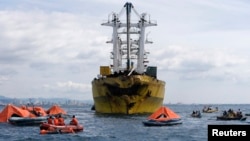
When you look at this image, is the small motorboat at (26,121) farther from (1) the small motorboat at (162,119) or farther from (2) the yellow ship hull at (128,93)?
(2) the yellow ship hull at (128,93)

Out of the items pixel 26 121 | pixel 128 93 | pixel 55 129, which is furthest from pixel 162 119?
pixel 128 93

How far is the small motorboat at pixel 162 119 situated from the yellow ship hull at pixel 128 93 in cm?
1504

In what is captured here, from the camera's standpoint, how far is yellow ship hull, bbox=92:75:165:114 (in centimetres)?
7494

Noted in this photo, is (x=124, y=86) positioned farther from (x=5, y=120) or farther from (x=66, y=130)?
(x=66, y=130)

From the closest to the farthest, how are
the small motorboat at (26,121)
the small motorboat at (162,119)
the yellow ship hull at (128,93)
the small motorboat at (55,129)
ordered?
the small motorboat at (55,129)
the small motorboat at (162,119)
the small motorboat at (26,121)
the yellow ship hull at (128,93)

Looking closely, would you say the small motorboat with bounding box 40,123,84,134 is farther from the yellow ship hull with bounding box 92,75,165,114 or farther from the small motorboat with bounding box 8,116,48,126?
the yellow ship hull with bounding box 92,75,165,114

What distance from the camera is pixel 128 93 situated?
7519 cm

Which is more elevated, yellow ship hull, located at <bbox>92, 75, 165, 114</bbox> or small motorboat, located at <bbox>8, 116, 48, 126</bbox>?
yellow ship hull, located at <bbox>92, 75, 165, 114</bbox>

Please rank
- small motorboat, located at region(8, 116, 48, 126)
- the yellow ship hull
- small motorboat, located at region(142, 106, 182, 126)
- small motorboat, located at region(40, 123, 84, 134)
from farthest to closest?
the yellow ship hull
small motorboat, located at region(8, 116, 48, 126)
small motorboat, located at region(142, 106, 182, 126)
small motorboat, located at region(40, 123, 84, 134)

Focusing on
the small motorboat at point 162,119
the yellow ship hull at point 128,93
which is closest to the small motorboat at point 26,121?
the small motorboat at point 162,119

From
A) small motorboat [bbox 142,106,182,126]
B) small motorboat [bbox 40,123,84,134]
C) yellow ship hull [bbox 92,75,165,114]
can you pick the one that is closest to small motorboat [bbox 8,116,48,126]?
small motorboat [bbox 40,123,84,134]

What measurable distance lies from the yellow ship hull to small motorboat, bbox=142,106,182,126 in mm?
15037

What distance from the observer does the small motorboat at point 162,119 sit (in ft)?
189

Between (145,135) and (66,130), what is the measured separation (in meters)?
8.01
